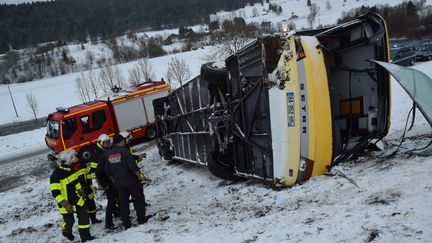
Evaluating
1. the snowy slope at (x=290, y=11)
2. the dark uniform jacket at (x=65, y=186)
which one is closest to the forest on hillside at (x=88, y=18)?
the snowy slope at (x=290, y=11)

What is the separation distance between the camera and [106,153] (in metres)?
5.18

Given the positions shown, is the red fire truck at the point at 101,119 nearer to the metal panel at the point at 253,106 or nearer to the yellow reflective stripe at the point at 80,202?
the yellow reflective stripe at the point at 80,202

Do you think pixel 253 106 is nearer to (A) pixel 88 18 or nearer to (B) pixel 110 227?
(B) pixel 110 227

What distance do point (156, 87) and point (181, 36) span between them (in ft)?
379

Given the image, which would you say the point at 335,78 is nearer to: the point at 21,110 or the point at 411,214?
the point at 411,214

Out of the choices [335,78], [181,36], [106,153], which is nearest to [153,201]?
[106,153]

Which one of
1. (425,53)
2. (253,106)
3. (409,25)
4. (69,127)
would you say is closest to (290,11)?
(409,25)

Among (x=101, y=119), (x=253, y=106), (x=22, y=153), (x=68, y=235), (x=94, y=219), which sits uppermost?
(x=253, y=106)

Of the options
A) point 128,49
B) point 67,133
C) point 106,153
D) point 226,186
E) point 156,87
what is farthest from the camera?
point 128,49

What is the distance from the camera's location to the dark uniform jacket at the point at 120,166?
5070 mm

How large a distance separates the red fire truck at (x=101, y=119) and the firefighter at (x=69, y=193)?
720 centimetres

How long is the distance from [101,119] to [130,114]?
1.18m

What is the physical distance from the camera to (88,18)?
153000 mm

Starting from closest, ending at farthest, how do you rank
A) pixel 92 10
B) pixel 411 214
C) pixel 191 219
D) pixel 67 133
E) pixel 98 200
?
pixel 411 214 < pixel 191 219 < pixel 98 200 < pixel 67 133 < pixel 92 10
